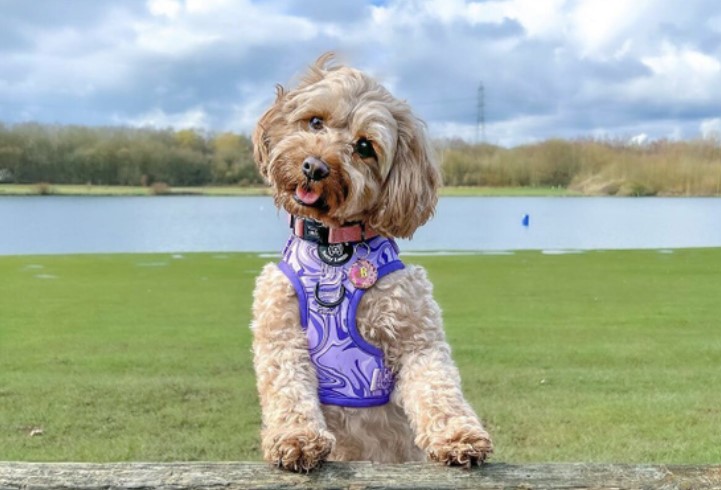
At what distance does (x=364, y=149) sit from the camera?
9.30 feet

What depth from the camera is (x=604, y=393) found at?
8.53m

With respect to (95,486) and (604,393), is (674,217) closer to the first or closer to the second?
(604,393)

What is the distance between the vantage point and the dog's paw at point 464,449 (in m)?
2.52

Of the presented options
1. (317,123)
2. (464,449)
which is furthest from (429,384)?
(317,123)

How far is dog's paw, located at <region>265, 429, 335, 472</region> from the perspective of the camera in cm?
249

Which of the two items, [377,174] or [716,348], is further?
[716,348]

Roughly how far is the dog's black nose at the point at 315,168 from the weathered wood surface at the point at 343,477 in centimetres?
91

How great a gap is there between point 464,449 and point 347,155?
1.01 meters

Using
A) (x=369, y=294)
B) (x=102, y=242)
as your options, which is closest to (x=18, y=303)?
(x=369, y=294)

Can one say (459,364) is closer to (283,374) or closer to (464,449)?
(283,374)

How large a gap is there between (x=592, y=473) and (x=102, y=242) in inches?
1376

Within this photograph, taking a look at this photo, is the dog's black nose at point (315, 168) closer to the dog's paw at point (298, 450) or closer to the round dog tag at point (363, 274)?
the round dog tag at point (363, 274)

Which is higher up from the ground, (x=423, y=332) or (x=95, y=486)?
(x=423, y=332)

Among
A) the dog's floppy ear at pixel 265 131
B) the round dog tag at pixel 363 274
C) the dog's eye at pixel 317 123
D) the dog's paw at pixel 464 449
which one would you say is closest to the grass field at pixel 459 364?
the round dog tag at pixel 363 274
